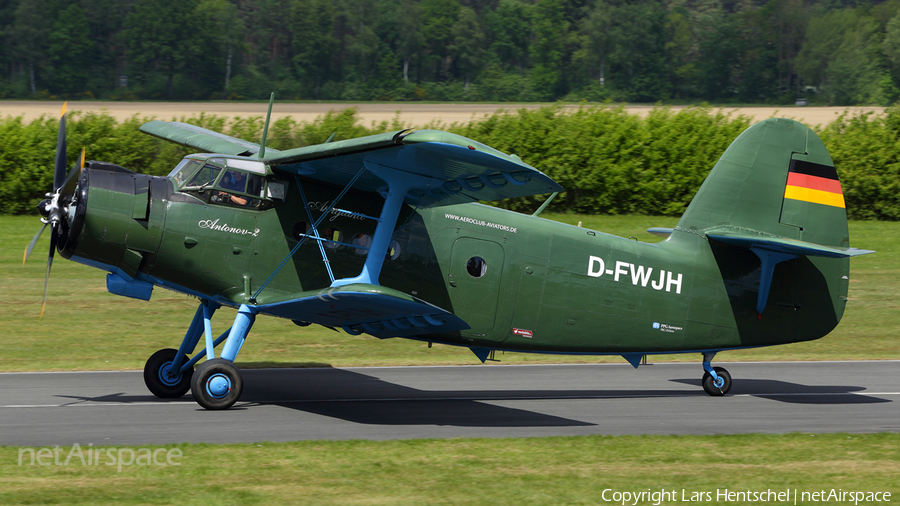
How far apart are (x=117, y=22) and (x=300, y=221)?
8166cm

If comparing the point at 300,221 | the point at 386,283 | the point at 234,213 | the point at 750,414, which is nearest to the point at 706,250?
the point at 750,414

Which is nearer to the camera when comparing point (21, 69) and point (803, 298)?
point (803, 298)

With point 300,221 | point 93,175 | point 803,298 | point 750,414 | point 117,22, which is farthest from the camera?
point 117,22

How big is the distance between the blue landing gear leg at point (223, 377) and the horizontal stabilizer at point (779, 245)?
6588 mm

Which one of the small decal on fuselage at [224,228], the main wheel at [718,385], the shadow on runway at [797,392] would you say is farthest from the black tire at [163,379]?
the shadow on runway at [797,392]

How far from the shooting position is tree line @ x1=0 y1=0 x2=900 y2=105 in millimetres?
78625

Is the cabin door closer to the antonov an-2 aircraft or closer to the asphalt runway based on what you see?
the antonov an-2 aircraft

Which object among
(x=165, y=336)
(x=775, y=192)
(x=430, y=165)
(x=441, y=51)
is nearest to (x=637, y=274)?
(x=775, y=192)

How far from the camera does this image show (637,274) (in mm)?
11883

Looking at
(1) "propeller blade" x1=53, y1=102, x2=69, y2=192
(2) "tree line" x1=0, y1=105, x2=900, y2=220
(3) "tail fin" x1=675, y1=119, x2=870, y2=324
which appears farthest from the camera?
(2) "tree line" x1=0, y1=105, x2=900, y2=220

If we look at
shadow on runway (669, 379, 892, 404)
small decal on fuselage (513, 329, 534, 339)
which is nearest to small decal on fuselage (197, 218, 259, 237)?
small decal on fuselage (513, 329, 534, 339)

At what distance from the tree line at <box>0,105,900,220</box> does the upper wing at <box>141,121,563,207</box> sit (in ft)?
61.2

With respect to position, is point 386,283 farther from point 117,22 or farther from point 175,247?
point 117,22

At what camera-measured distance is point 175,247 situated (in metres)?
10.2
